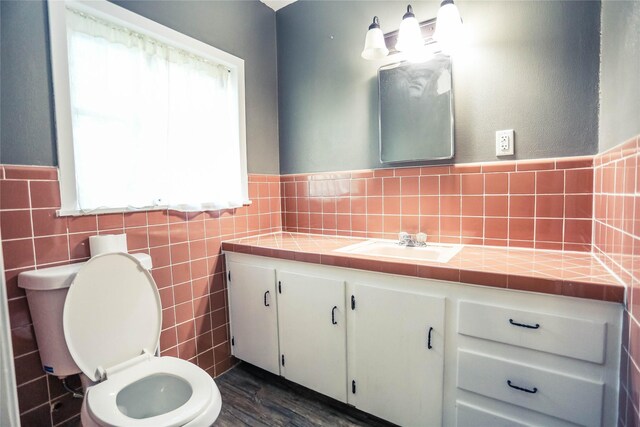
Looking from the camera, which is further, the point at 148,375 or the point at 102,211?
the point at 102,211

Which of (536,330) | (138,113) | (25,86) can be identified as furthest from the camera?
(138,113)

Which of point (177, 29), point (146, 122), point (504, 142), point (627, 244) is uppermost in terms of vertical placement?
point (177, 29)

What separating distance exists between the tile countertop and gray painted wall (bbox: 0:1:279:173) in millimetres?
849

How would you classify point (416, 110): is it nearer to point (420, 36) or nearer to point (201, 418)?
point (420, 36)

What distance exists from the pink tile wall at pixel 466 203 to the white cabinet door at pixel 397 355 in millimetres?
590

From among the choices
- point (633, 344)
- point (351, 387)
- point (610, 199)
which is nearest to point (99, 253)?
point (351, 387)

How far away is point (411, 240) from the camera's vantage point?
1.80 metres

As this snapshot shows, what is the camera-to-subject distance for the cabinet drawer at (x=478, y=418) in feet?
3.80

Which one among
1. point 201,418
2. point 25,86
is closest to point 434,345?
point 201,418

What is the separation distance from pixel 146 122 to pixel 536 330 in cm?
192

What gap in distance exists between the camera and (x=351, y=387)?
5.03ft

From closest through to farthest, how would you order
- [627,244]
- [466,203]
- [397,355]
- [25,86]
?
1. [627,244]
2. [25,86]
3. [397,355]
4. [466,203]

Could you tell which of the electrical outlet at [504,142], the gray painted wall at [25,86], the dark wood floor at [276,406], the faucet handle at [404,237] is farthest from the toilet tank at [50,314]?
the electrical outlet at [504,142]

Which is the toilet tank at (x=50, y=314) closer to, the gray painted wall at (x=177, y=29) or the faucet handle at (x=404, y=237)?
the gray painted wall at (x=177, y=29)
